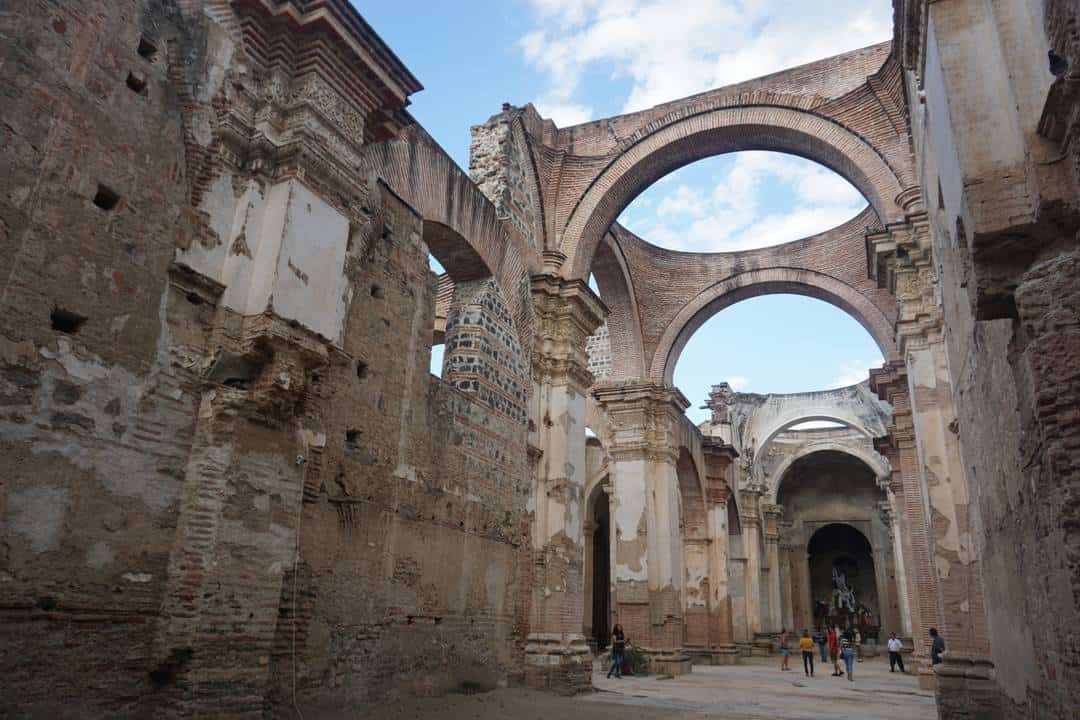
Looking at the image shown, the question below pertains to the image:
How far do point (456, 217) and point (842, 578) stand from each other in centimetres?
2954

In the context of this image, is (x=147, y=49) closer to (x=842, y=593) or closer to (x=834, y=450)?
(x=834, y=450)

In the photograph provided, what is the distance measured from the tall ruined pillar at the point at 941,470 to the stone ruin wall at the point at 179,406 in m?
5.29

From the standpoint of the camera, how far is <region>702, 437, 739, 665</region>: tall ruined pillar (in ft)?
57.2

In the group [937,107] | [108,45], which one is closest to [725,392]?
[937,107]

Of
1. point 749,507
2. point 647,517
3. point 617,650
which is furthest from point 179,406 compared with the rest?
point 749,507

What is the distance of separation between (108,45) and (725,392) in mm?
18249

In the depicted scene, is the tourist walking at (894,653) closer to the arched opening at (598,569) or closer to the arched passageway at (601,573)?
the arched opening at (598,569)

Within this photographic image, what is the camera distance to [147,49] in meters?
4.86

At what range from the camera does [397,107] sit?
6.61 m

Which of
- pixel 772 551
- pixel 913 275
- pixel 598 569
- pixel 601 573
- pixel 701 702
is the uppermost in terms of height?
pixel 913 275

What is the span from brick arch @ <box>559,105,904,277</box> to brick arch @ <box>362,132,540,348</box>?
1.35m

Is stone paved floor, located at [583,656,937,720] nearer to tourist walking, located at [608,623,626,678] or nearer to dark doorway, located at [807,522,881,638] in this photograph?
tourist walking, located at [608,623,626,678]

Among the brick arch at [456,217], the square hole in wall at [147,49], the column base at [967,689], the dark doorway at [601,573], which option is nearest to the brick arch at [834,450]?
the dark doorway at [601,573]

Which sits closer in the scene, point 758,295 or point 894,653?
point 758,295
